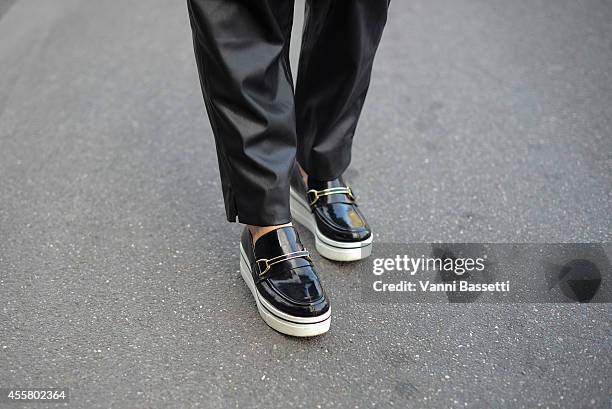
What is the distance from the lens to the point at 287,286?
4.97 ft

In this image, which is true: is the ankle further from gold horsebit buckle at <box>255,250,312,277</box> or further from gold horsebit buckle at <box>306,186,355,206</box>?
gold horsebit buckle at <box>306,186,355,206</box>

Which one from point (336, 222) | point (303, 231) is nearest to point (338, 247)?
point (336, 222)

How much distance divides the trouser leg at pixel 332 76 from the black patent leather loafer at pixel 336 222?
0.04 m

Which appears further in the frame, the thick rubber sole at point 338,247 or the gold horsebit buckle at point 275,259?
the thick rubber sole at point 338,247

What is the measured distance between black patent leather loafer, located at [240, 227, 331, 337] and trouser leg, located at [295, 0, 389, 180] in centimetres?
25

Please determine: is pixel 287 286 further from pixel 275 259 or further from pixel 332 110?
pixel 332 110

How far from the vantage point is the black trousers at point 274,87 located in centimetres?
134

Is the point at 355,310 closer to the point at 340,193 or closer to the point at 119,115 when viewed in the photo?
the point at 340,193

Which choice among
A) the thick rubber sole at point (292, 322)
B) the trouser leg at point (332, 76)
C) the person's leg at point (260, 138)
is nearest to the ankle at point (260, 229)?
the person's leg at point (260, 138)

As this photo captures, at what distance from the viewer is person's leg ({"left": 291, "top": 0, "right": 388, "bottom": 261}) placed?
1.53 metres

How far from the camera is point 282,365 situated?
4.79 ft

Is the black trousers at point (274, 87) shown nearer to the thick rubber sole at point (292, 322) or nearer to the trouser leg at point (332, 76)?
the trouser leg at point (332, 76)

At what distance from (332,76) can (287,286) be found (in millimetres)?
495

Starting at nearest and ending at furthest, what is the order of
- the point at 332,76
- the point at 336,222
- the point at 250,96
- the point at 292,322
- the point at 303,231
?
the point at 250,96, the point at 292,322, the point at 332,76, the point at 336,222, the point at 303,231
